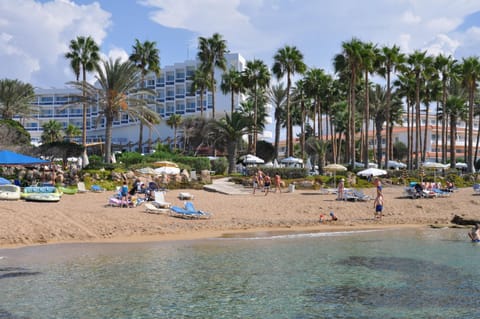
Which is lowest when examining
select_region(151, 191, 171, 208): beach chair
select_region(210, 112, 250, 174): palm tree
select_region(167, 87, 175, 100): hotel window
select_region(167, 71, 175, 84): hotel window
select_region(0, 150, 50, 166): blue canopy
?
select_region(151, 191, 171, 208): beach chair

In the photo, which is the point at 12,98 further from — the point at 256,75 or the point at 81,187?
the point at 81,187

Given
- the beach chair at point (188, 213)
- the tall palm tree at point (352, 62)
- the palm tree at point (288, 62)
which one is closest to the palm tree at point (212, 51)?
the palm tree at point (288, 62)

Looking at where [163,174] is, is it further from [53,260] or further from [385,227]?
[53,260]

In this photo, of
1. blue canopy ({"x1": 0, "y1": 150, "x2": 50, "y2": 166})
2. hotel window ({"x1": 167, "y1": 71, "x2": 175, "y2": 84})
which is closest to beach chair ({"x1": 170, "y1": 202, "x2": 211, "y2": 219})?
blue canopy ({"x1": 0, "y1": 150, "x2": 50, "y2": 166})

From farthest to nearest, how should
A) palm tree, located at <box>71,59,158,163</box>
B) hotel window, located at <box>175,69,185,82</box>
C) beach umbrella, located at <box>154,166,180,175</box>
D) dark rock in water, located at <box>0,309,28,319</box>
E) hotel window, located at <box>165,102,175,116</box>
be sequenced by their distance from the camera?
hotel window, located at <box>165,102,175,116</box>
hotel window, located at <box>175,69,185,82</box>
palm tree, located at <box>71,59,158,163</box>
beach umbrella, located at <box>154,166,180,175</box>
dark rock in water, located at <box>0,309,28,319</box>

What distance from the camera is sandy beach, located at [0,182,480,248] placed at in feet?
59.2

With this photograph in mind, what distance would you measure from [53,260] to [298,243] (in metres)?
8.54

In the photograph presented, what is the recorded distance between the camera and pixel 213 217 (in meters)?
22.4

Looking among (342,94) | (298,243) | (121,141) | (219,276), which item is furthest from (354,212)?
(121,141)

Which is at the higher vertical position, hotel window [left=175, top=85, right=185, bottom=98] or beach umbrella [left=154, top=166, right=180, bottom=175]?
hotel window [left=175, top=85, right=185, bottom=98]

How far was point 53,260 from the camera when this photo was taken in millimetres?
14445

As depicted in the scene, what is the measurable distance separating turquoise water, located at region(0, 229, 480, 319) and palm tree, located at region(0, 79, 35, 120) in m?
43.6

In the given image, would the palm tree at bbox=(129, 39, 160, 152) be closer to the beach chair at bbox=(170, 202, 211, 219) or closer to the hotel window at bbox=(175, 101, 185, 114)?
the hotel window at bbox=(175, 101, 185, 114)

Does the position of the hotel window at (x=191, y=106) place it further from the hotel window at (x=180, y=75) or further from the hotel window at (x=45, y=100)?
the hotel window at (x=45, y=100)
